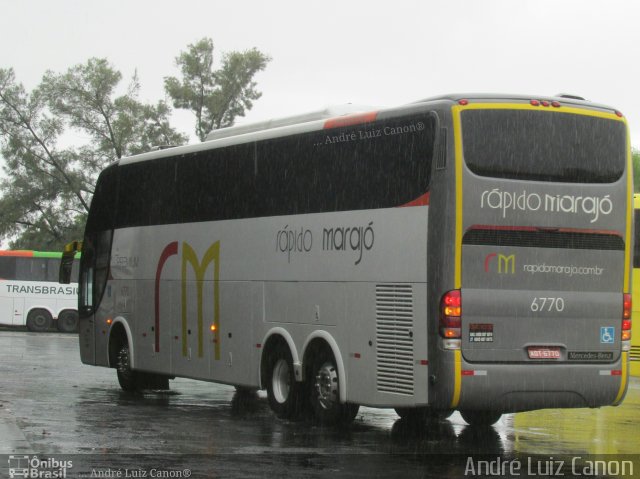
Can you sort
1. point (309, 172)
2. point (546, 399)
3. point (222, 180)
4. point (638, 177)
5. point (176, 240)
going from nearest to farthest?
1. point (546, 399)
2. point (309, 172)
3. point (222, 180)
4. point (176, 240)
5. point (638, 177)

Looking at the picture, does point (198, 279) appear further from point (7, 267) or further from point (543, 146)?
point (7, 267)

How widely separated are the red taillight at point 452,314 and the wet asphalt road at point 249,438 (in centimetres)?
119

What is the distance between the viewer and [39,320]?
4684cm

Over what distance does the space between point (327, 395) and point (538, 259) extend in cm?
309

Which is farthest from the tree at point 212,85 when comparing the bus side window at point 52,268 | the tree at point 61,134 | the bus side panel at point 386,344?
the bus side panel at point 386,344

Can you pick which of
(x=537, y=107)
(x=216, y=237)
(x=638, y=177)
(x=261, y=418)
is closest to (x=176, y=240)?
(x=216, y=237)

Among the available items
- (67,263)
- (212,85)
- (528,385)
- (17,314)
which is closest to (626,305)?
(528,385)

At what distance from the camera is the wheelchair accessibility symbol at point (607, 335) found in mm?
13312

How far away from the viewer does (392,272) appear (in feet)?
44.2

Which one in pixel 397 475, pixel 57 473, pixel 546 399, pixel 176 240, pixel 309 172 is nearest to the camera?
pixel 57 473

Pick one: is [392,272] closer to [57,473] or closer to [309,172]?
[309,172]

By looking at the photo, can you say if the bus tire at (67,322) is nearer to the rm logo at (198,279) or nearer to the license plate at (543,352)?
the rm logo at (198,279)

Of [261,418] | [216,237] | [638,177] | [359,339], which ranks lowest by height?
[261,418]

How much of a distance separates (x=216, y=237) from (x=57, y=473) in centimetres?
727
